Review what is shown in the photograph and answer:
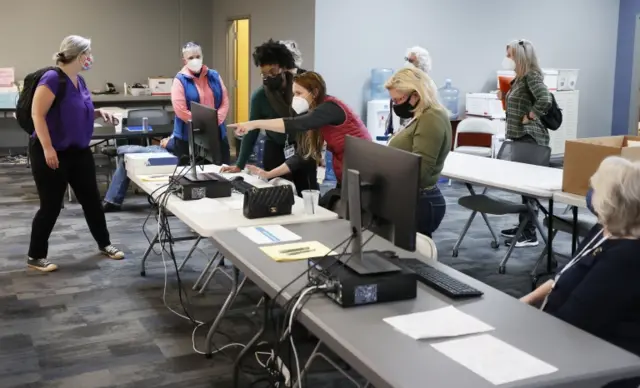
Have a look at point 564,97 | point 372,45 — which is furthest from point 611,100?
point 372,45

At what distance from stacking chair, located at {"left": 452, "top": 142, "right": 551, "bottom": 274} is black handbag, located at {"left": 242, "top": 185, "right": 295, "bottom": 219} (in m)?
1.88

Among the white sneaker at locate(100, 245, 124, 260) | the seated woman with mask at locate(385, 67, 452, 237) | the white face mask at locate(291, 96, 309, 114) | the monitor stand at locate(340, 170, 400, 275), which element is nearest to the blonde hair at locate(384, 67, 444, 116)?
the seated woman with mask at locate(385, 67, 452, 237)

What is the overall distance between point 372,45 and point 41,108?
4.63m

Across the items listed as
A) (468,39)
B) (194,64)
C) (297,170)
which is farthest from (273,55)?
(468,39)

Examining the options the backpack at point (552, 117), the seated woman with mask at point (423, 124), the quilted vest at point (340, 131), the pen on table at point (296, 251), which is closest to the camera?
the pen on table at point (296, 251)

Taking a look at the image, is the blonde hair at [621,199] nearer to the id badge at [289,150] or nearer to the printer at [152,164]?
the id badge at [289,150]

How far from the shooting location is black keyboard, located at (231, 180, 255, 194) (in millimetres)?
3794

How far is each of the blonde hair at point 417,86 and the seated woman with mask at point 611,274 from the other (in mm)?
1231

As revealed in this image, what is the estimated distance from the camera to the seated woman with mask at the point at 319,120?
359cm

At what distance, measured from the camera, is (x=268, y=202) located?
3.27m

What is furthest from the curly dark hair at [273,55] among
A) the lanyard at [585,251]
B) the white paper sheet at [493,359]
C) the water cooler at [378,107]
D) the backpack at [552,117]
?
the water cooler at [378,107]

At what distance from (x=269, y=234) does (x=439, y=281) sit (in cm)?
86

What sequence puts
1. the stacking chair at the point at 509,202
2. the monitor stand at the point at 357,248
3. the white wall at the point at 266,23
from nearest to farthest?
1. the monitor stand at the point at 357,248
2. the stacking chair at the point at 509,202
3. the white wall at the point at 266,23

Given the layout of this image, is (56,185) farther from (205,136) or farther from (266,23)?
(266,23)
